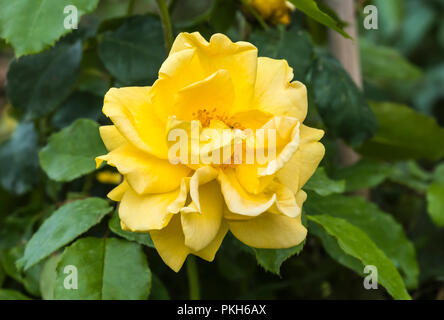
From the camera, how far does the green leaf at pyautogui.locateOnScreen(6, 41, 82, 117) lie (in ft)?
2.62

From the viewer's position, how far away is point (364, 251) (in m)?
0.59

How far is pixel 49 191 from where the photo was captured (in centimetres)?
85

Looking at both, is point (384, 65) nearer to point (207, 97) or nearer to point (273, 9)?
point (273, 9)

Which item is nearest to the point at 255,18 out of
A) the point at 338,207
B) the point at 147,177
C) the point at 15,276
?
the point at 338,207

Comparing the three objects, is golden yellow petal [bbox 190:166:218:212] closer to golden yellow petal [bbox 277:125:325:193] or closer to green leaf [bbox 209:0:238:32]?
golden yellow petal [bbox 277:125:325:193]

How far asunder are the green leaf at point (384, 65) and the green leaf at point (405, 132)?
0.77 ft

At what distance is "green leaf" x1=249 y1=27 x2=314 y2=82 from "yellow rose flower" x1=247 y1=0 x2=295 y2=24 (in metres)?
0.02

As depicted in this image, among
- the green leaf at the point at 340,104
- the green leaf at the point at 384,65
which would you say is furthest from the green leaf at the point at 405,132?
the green leaf at the point at 384,65

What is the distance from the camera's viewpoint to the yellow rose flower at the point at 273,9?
74 cm

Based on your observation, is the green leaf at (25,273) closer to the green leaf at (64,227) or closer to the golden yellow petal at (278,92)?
the green leaf at (64,227)

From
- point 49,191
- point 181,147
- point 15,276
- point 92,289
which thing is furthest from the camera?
point 49,191

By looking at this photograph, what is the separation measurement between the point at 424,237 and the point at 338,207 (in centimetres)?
32

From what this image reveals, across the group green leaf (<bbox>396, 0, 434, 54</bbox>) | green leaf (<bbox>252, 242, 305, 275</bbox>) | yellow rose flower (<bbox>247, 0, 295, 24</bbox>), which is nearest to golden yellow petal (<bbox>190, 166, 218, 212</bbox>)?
green leaf (<bbox>252, 242, 305, 275</bbox>)

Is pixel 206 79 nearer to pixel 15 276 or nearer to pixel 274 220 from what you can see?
pixel 274 220
